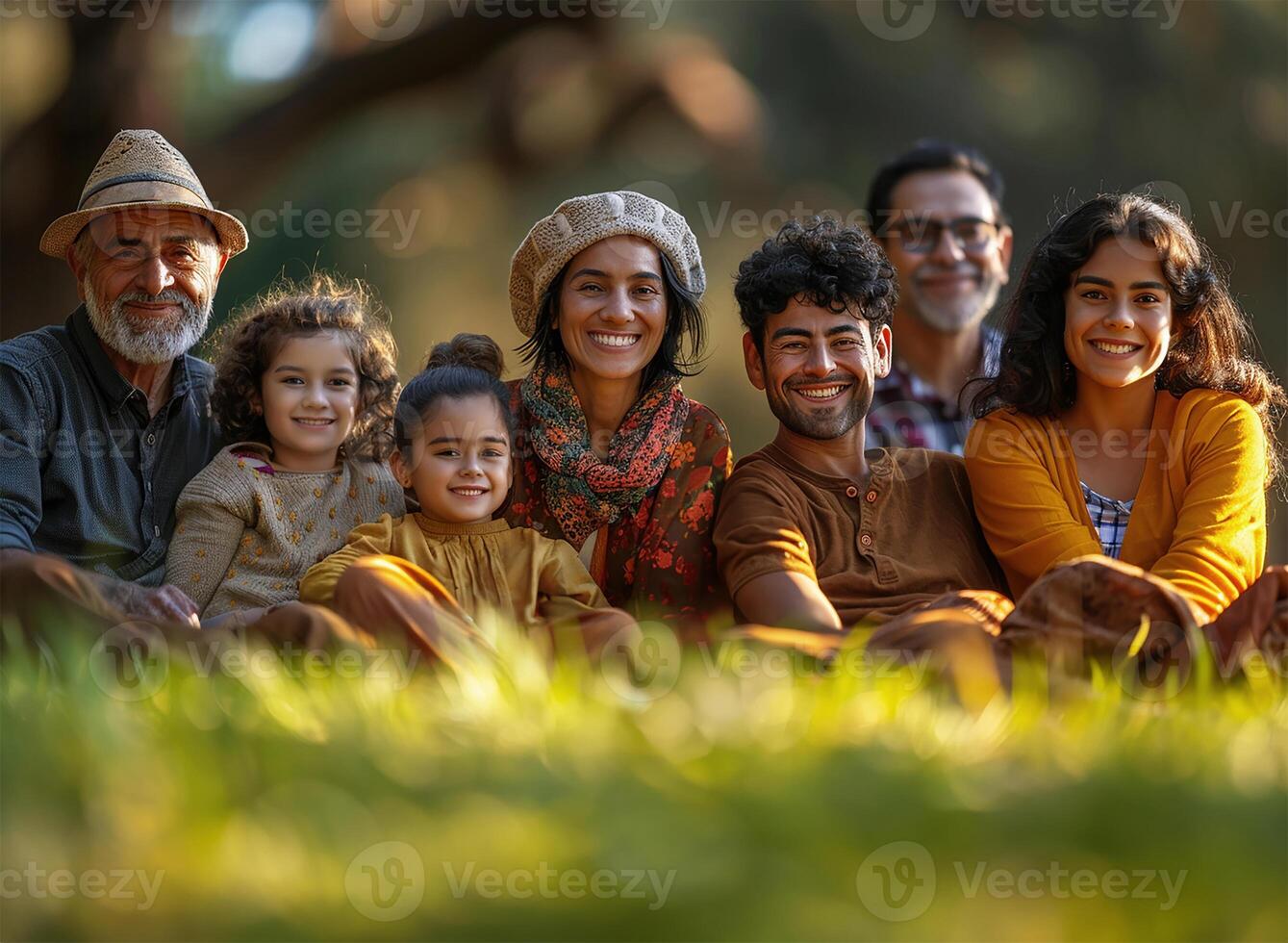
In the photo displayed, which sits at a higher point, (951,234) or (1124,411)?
(951,234)

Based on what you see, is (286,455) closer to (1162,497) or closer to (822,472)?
(822,472)

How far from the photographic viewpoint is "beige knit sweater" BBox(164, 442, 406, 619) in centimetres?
379

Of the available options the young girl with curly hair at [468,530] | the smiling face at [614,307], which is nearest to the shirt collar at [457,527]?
the young girl with curly hair at [468,530]

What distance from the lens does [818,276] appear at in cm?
383

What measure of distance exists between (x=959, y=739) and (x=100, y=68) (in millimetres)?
6874

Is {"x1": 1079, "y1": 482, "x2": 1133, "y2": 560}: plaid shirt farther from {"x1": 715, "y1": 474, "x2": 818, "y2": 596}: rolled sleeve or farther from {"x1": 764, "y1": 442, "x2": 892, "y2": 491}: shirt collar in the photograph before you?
{"x1": 715, "y1": 474, "x2": 818, "y2": 596}: rolled sleeve

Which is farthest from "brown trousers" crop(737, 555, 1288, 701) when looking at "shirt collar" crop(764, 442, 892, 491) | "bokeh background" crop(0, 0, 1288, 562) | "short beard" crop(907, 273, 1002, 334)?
"bokeh background" crop(0, 0, 1288, 562)

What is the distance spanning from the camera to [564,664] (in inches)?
106

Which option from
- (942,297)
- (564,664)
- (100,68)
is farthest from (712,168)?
(564,664)

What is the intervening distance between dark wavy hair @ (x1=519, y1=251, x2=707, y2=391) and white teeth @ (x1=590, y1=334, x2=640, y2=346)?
144 mm

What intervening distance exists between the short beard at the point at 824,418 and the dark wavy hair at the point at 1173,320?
453mm

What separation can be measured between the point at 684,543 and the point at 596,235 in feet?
2.75

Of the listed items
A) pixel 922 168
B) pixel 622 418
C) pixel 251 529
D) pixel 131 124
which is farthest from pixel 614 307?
pixel 131 124

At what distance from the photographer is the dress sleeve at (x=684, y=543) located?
3836 mm
